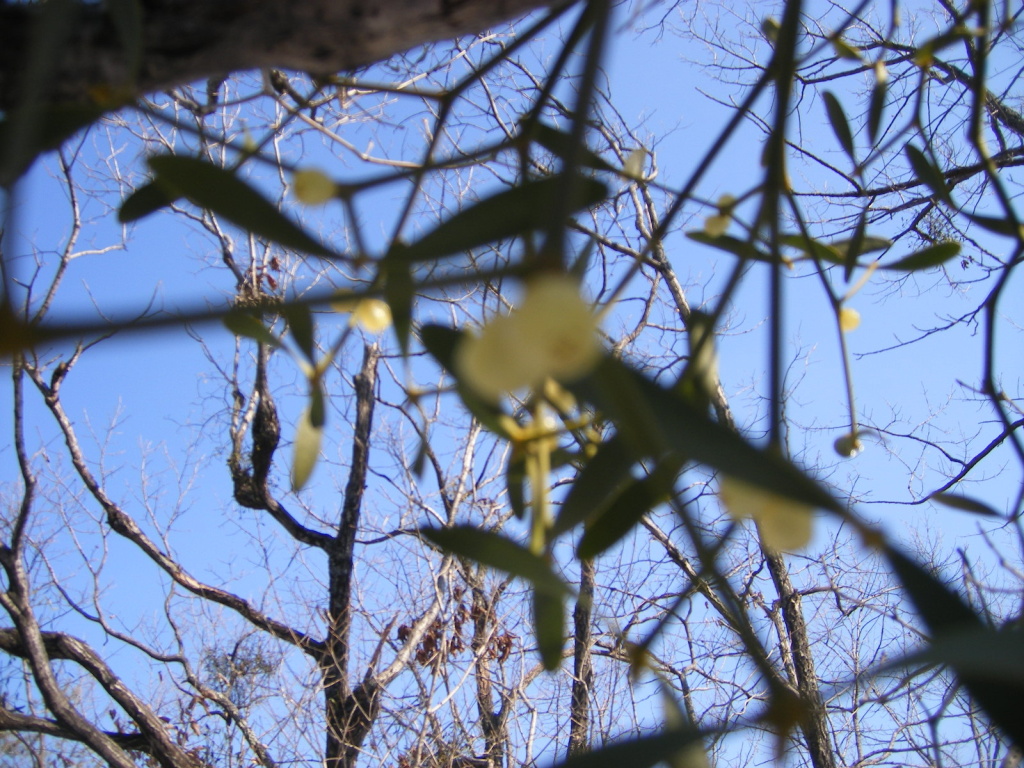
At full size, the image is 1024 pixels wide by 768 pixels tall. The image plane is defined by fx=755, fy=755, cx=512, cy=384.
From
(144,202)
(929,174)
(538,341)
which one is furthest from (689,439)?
(929,174)

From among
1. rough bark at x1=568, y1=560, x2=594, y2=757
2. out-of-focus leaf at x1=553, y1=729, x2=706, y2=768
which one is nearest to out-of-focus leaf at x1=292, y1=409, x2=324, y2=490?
out-of-focus leaf at x1=553, y1=729, x2=706, y2=768

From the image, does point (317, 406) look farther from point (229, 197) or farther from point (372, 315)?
point (229, 197)

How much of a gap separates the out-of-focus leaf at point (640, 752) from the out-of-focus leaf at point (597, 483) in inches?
3.3

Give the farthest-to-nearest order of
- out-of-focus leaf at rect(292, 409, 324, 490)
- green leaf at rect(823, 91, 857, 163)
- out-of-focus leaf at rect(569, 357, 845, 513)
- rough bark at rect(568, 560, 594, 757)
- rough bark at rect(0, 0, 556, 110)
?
rough bark at rect(568, 560, 594, 757), green leaf at rect(823, 91, 857, 163), out-of-focus leaf at rect(292, 409, 324, 490), rough bark at rect(0, 0, 556, 110), out-of-focus leaf at rect(569, 357, 845, 513)

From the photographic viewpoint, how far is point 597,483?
29cm

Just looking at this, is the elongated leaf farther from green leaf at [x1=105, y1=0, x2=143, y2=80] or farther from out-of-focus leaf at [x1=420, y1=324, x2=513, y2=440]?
green leaf at [x1=105, y1=0, x2=143, y2=80]

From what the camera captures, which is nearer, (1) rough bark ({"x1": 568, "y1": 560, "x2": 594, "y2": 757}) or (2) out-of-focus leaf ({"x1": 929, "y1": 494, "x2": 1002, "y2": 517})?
(2) out-of-focus leaf ({"x1": 929, "y1": 494, "x2": 1002, "y2": 517})

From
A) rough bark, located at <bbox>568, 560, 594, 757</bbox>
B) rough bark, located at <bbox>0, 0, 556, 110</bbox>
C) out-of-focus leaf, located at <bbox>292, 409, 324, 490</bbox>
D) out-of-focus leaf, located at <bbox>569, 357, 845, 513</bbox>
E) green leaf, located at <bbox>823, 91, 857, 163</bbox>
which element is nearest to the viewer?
out-of-focus leaf, located at <bbox>569, 357, 845, 513</bbox>

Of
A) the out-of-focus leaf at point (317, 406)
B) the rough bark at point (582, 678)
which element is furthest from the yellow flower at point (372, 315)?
the rough bark at point (582, 678)

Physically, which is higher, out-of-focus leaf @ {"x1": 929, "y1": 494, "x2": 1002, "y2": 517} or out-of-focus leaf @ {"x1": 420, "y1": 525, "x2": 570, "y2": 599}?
out-of-focus leaf @ {"x1": 929, "y1": 494, "x2": 1002, "y2": 517}

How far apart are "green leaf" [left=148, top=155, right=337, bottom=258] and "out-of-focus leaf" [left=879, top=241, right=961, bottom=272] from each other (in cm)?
33

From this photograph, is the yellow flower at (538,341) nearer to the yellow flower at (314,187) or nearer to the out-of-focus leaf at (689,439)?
the out-of-focus leaf at (689,439)

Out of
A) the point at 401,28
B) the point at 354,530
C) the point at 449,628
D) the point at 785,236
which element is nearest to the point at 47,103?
the point at 401,28

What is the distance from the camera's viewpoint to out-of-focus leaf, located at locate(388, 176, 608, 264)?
0.20m
